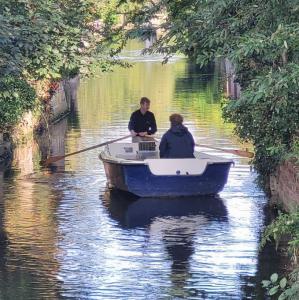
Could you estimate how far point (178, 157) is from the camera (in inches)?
772

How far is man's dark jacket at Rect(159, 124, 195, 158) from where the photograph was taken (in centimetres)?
1961

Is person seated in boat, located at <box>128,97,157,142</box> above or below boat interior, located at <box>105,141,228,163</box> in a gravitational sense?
above

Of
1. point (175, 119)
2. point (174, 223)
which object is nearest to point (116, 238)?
point (174, 223)

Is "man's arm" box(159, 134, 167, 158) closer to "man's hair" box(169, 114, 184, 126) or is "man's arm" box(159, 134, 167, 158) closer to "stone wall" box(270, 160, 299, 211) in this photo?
"man's hair" box(169, 114, 184, 126)

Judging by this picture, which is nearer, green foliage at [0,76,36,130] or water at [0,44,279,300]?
water at [0,44,279,300]

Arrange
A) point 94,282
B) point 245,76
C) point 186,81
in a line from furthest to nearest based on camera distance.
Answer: point 186,81 → point 245,76 → point 94,282

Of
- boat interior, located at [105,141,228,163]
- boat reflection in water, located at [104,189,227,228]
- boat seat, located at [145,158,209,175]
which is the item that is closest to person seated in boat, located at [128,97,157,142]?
boat interior, located at [105,141,228,163]

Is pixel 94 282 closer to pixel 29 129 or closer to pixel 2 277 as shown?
pixel 2 277

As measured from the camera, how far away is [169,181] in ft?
62.6

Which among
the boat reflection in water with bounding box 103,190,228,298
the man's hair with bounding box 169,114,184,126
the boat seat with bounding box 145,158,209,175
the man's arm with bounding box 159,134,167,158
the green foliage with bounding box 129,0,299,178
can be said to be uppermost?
the green foliage with bounding box 129,0,299,178

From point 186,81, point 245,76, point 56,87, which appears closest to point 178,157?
point 245,76

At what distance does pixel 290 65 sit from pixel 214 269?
570 centimetres

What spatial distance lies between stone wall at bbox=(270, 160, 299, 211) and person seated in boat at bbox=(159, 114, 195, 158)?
6.21 feet

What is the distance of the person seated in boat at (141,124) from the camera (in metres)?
22.0
